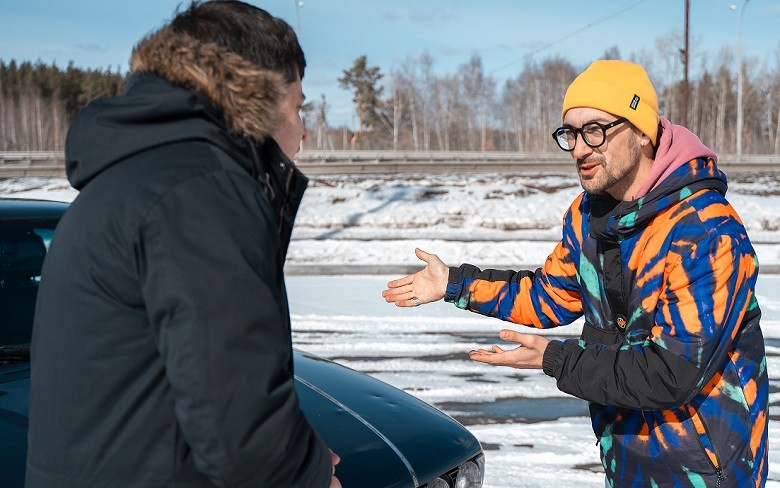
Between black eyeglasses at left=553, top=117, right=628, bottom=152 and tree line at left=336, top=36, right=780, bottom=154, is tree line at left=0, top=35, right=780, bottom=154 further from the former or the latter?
black eyeglasses at left=553, top=117, right=628, bottom=152

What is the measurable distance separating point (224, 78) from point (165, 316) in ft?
1.55

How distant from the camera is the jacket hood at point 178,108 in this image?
4.56 ft

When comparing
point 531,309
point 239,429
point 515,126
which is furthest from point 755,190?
point 515,126

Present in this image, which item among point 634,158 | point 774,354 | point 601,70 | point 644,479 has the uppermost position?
point 601,70

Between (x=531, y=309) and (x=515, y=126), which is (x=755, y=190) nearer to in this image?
(x=531, y=309)

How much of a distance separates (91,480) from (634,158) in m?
1.78

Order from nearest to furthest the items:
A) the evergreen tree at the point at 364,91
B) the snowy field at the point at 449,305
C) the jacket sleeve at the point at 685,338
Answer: the jacket sleeve at the point at 685,338
the snowy field at the point at 449,305
the evergreen tree at the point at 364,91

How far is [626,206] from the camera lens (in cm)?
219

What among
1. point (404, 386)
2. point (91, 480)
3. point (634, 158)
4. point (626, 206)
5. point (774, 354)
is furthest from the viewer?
point (774, 354)

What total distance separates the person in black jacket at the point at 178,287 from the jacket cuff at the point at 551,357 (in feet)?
2.88

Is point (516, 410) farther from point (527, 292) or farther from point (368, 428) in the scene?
point (368, 428)

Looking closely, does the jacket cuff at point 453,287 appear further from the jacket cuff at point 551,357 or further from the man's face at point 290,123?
the man's face at point 290,123

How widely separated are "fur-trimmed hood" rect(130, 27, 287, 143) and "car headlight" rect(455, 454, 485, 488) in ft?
5.62

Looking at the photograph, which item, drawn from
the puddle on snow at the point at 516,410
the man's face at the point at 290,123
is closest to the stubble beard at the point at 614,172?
the man's face at the point at 290,123
